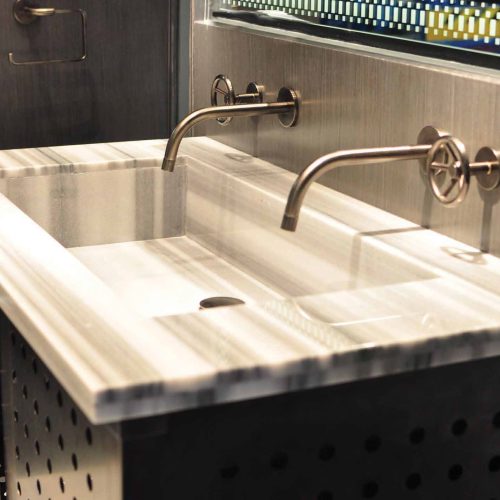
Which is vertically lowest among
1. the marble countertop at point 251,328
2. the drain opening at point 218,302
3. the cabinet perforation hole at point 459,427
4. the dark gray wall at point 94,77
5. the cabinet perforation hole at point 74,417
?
the drain opening at point 218,302

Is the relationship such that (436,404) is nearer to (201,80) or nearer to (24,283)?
(24,283)

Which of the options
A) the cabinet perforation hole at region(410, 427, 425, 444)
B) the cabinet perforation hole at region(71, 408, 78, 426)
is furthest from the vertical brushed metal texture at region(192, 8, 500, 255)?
the cabinet perforation hole at region(71, 408, 78, 426)

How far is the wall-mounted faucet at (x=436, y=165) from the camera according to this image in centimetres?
103

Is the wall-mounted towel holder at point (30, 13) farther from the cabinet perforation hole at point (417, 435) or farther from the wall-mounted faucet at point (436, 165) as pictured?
the cabinet perforation hole at point (417, 435)

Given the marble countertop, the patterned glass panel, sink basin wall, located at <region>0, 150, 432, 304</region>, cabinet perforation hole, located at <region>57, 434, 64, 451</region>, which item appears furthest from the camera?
sink basin wall, located at <region>0, 150, 432, 304</region>

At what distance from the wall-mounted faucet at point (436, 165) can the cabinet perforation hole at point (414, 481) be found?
0.27m

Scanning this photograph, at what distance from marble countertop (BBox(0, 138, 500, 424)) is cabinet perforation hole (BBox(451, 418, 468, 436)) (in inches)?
3.2

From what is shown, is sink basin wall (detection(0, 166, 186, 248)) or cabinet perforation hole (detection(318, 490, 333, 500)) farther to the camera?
sink basin wall (detection(0, 166, 186, 248))

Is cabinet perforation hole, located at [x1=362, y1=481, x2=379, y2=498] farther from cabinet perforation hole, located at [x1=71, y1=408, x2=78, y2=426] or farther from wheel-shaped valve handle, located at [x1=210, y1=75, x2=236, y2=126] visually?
wheel-shaped valve handle, located at [x1=210, y1=75, x2=236, y2=126]

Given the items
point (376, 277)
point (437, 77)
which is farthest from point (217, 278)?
point (437, 77)

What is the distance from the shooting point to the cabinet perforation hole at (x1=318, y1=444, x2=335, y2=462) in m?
0.89

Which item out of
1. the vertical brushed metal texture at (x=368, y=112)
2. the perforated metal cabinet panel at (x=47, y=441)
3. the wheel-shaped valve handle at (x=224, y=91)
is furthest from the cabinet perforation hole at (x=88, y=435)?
the wheel-shaped valve handle at (x=224, y=91)

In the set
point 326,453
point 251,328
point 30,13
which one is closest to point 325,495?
point 326,453

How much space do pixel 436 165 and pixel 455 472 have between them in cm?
34
